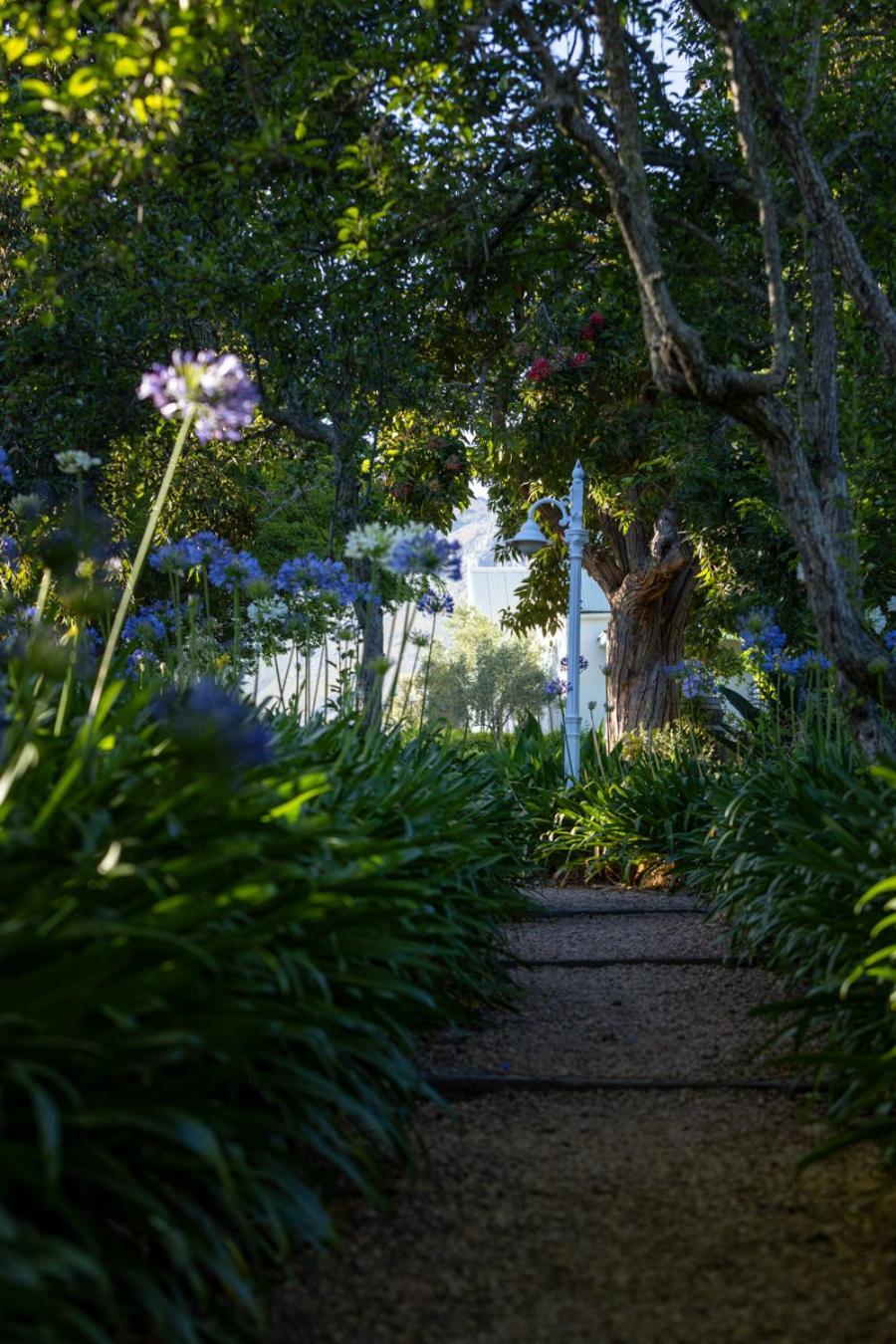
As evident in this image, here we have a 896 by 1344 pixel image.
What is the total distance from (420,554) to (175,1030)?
2.26m

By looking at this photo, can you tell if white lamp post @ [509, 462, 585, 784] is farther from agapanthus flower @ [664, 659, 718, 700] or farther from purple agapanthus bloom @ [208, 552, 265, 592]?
purple agapanthus bloom @ [208, 552, 265, 592]

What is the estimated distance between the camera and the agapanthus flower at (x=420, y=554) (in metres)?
3.91

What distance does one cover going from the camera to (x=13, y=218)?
9227 millimetres

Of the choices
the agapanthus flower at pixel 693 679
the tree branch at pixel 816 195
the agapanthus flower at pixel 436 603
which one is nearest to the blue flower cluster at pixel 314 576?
the agapanthus flower at pixel 436 603

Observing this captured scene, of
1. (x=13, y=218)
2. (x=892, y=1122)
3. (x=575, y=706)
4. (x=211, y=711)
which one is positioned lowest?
(x=892, y=1122)

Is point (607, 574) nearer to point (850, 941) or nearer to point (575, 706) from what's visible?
point (575, 706)

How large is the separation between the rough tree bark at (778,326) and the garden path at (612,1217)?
1.50 meters

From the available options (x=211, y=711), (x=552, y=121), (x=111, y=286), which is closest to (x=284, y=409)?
(x=111, y=286)

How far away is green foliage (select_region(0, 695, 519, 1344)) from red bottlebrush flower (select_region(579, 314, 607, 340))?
21.3 feet

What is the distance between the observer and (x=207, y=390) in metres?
2.90

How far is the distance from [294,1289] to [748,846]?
3.03m

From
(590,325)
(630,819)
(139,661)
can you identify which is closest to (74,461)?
(139,661)

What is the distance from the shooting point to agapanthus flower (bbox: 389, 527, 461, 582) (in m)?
3.91

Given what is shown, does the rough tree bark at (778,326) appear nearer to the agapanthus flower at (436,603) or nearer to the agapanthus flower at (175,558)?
the agapanthus flower at (436,603)
